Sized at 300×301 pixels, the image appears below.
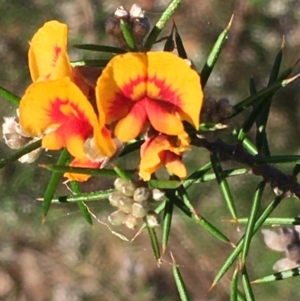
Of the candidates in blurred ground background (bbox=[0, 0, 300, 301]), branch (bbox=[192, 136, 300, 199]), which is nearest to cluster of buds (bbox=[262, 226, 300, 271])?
branch (bbox=[192, 136, 300, 199])

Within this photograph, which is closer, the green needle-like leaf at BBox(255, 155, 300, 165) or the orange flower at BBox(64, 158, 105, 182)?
the orange flower at BBox(64, 158, 105, 182)

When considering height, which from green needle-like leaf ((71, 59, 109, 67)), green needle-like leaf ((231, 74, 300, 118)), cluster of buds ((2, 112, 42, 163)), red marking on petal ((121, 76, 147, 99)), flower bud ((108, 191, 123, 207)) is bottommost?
flower bud ((108, 191, 123, 207))

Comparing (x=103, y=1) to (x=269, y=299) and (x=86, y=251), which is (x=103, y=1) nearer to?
(x=86, y=251)

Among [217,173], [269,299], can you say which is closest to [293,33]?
[269,299]

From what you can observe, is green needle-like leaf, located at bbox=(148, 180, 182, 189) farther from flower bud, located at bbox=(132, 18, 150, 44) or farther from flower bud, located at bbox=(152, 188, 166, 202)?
flower bud, located at bbox=(132, 18, 150, 44)

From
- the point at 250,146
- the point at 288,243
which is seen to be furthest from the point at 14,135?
the point at 288,243

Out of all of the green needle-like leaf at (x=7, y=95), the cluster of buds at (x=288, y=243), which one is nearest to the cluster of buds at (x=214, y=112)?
the green needle-like leaf at (x=7, y=95)
